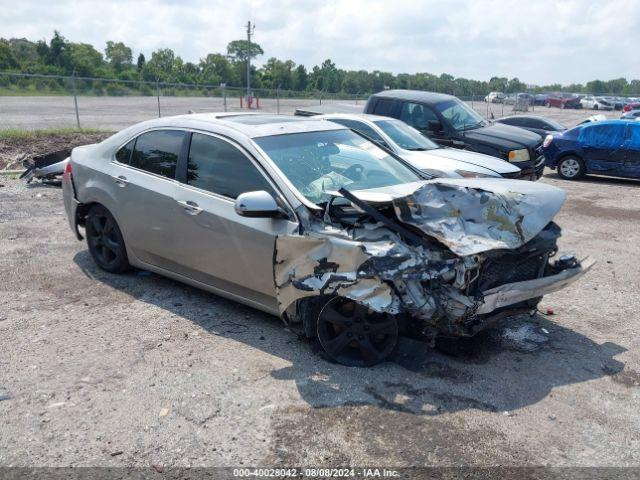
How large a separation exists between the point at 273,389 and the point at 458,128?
9300mm

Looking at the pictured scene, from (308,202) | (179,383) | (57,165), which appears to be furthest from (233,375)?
(57,165)

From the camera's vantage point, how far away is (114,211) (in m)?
5.87

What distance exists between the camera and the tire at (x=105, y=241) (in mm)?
5992

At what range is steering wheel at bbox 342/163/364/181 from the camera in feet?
16.6

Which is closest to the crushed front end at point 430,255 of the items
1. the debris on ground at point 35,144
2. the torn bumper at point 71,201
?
the torn bumper at point 71,201

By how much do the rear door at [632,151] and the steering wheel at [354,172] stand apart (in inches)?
430

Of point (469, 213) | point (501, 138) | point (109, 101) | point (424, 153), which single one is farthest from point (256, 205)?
point (109, 101)

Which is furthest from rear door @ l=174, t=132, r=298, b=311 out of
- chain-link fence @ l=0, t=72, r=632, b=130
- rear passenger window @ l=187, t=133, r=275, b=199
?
chain-link fence @ l=0, t=72, r=632, b=130

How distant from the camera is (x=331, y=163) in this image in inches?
201

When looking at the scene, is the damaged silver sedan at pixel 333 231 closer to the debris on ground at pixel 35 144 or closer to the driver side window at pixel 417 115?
the driver side window at pixel 417 115

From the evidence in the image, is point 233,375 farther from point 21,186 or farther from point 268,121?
point 21,186

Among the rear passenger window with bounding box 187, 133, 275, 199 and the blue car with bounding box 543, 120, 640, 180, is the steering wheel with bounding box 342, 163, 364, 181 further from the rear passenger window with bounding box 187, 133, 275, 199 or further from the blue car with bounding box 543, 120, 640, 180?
the blue car with bounding box 543, 120, 640, 180

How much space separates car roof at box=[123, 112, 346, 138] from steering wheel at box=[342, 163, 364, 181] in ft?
1.87

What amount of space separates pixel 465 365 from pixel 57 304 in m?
3.69
